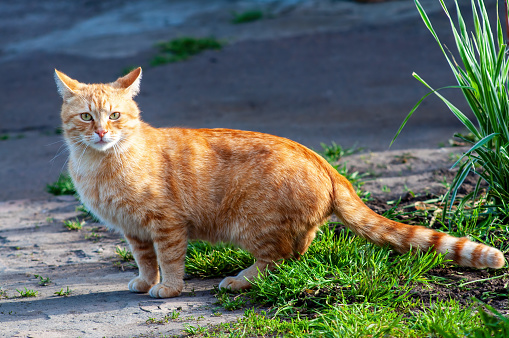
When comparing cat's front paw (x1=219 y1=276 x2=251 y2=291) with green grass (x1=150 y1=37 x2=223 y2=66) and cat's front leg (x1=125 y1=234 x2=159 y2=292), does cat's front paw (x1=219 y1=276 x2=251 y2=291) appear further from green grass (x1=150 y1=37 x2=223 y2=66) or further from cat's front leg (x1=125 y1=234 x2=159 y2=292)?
green grass (x1=150 y1=37 x2=223 y2=66)

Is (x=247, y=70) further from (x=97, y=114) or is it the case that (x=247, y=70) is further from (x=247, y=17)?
(x=97, y=114)

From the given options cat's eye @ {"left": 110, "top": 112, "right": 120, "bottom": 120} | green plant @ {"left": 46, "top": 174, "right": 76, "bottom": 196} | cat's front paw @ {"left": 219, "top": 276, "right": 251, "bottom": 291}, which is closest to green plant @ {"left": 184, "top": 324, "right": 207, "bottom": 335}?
cat's front paw @ {"left": 219, "top": 276, "right": 251, "bottom": 291}

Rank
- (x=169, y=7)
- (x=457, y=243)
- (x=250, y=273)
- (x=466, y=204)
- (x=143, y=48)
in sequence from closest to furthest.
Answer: (x=457, y=243), (x=250, y=273), (x=466, y=204), (x=143, y=48), (x=169, y=7)

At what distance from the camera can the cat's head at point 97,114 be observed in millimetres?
3576

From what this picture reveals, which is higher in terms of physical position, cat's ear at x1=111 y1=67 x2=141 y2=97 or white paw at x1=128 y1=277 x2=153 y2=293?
cat's ear at x1=111 y1=67 x2=141 y2=97

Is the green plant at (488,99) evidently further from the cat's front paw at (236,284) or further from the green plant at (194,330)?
the green plant at (194,330)

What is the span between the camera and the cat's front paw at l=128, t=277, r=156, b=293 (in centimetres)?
380

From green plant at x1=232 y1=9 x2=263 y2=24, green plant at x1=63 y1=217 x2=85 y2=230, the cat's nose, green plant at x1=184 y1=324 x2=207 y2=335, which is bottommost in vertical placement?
green plant at x1=63 y1=217 x2=85 y2=230

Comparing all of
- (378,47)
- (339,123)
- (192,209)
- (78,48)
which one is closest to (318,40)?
(378,47)

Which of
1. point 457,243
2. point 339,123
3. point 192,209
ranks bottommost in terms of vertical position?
point 339,123

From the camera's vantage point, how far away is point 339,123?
8.07m

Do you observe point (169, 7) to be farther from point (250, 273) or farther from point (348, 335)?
point (348, 335)

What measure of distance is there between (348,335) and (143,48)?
9.96 metres

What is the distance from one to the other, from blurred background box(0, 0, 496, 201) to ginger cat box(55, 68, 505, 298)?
2.88m
